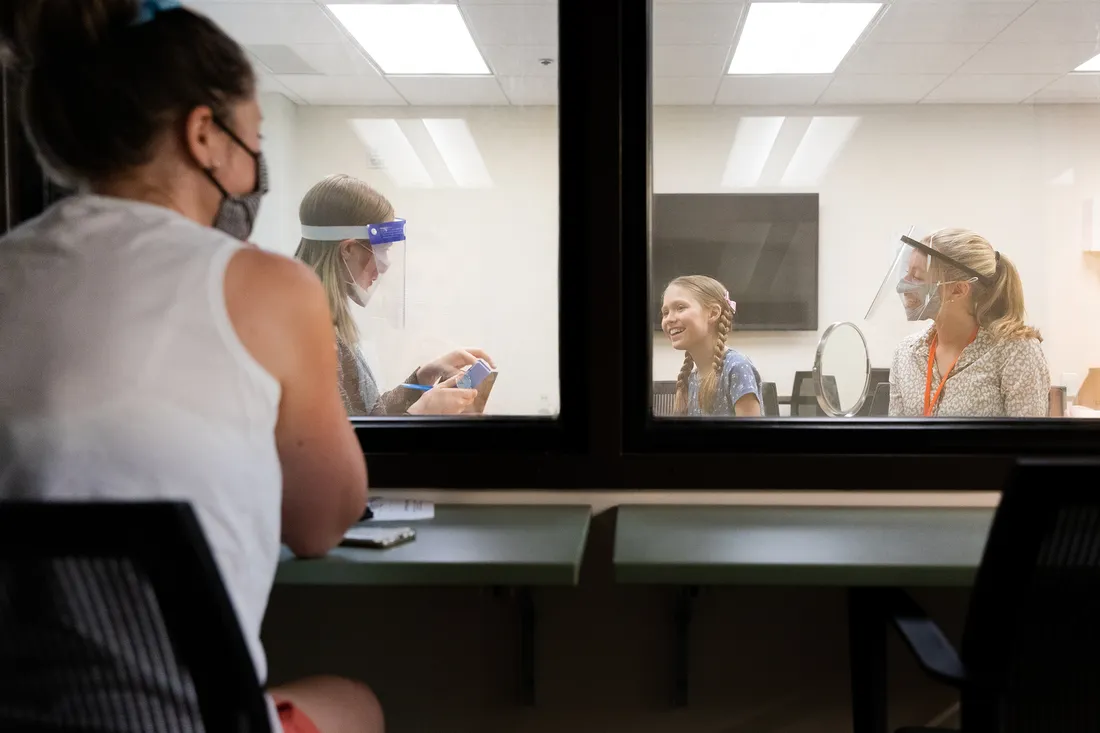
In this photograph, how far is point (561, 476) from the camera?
176cm

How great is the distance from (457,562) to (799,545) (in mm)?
568

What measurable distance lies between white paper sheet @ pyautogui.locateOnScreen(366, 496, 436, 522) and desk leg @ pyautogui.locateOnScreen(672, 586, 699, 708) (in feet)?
1.79

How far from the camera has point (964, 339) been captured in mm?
2588

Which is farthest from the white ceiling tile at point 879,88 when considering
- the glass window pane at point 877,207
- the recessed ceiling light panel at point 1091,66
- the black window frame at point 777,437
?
the black window frame at point 777,437

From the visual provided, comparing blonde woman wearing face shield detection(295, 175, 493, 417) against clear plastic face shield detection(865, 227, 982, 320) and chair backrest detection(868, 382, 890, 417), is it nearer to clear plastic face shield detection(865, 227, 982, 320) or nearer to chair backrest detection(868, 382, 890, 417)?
chair backrest detection(868, 382, 890, 417)

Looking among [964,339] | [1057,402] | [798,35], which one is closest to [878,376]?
[964,339]

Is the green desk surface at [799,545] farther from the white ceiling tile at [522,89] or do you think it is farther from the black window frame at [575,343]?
the white ceiling tile at [522,89]

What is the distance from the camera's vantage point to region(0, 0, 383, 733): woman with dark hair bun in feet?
2.54

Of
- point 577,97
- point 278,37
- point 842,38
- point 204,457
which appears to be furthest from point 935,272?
point 278,37

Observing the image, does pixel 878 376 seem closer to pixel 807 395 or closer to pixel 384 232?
pixel 807 395

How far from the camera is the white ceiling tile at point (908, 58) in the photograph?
4.61 meters

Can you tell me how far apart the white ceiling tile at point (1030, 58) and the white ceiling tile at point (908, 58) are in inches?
3.6

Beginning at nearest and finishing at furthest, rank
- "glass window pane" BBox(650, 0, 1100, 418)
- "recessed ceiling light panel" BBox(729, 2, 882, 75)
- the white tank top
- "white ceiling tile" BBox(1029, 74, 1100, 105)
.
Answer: the white tank top < "glass window pane" BBox(650, 0, 1100, 418) < "recessed ceiling light panel" BBox(729, 2, 882, 75) < "white ceiling tile" BBox(1029, 74, 1100, 105)

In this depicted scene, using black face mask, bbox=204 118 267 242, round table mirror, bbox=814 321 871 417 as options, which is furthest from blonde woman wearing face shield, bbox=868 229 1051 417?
black face mask, bbox=204 118 267 242
